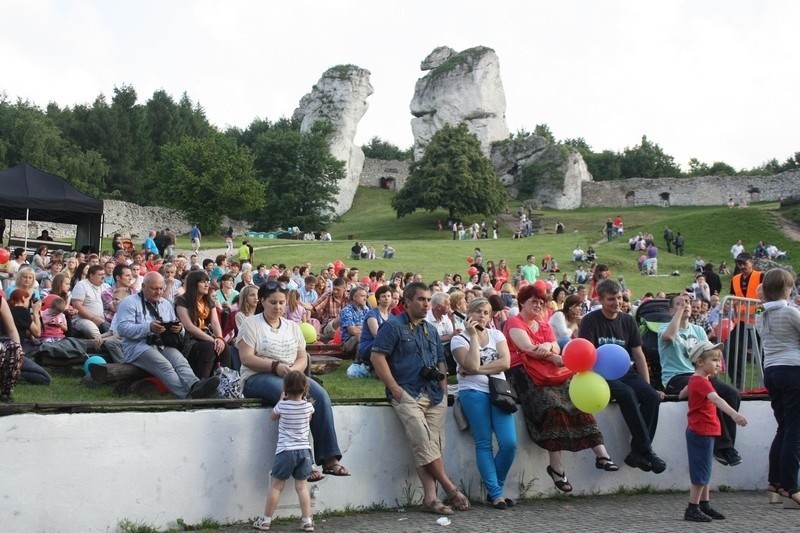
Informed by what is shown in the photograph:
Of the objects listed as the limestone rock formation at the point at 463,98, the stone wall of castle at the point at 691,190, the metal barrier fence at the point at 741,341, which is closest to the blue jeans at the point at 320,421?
the metal barrier fence at the point at 741,341

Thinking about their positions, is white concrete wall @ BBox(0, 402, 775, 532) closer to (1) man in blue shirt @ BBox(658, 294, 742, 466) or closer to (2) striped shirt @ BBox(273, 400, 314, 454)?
(2) striped shirt @ BBox(273, 400, 314, 454)

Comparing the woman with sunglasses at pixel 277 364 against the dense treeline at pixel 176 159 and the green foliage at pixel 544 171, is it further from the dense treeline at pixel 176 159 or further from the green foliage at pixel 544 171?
the green foliage at pixel 544 171

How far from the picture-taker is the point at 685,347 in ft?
30.8

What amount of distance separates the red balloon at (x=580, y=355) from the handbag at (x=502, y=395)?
576 millimetres

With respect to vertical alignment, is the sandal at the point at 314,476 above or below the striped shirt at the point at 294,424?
below

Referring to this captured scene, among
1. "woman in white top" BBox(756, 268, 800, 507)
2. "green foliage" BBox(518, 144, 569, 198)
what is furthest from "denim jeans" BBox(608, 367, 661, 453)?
"green foliage" BBox(518, 144, 569, 198)

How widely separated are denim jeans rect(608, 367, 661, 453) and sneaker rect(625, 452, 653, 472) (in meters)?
0.05

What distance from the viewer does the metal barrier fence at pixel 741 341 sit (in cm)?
1088

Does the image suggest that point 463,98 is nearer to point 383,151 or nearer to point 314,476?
point 383,151

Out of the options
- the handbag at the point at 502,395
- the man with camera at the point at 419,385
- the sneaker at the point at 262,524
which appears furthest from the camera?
the handbag at the point at 502,395

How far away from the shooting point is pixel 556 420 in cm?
784

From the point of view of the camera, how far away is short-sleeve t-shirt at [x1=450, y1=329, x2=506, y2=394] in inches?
300

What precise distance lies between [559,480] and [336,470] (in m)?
2.23

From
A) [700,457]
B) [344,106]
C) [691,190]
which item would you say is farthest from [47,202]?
[691,190]
